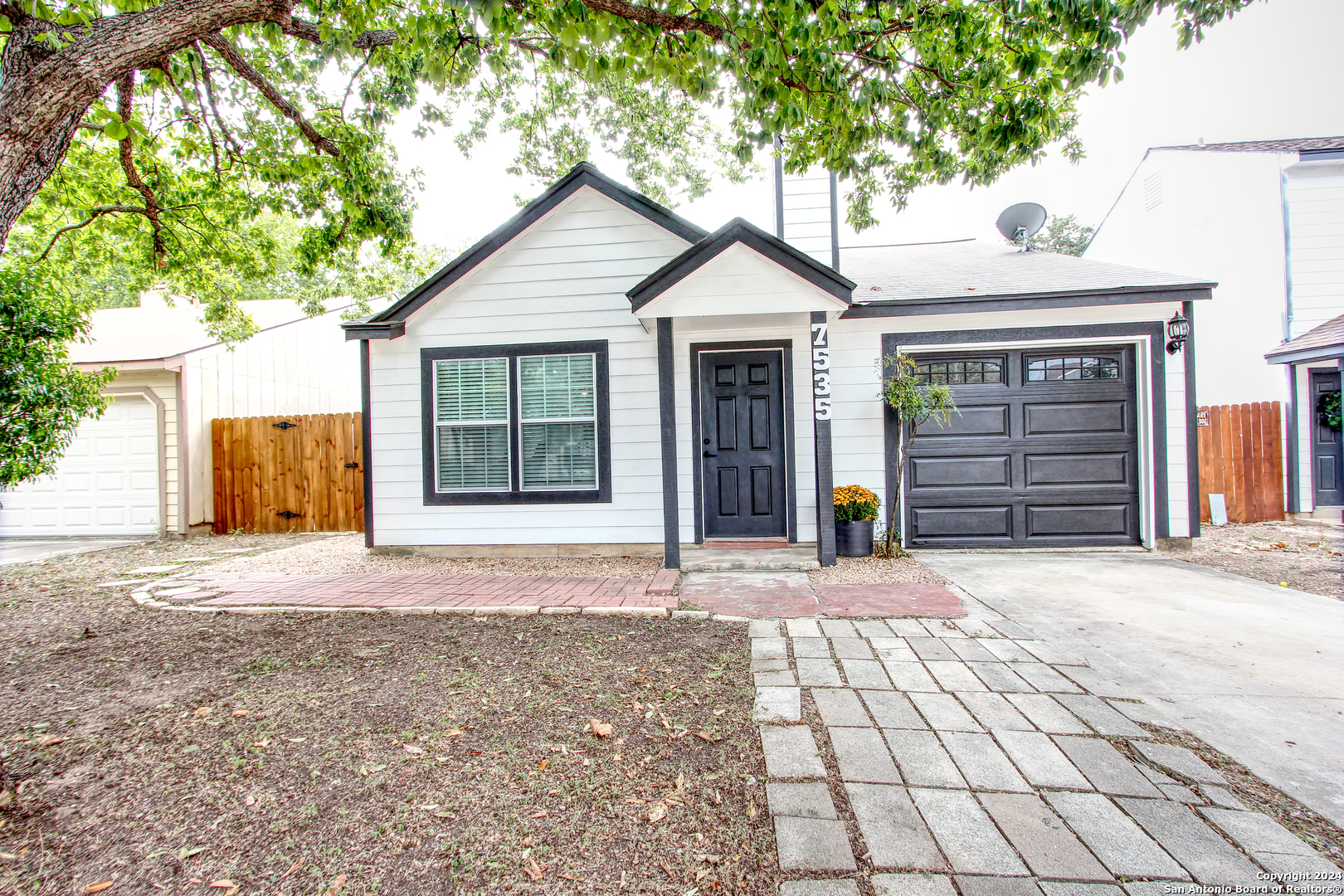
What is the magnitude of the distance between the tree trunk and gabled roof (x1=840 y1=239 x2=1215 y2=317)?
19.2 ft

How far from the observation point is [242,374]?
34.1ft

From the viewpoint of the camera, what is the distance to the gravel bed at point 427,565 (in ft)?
19.2

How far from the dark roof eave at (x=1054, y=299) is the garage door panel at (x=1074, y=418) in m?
1.13

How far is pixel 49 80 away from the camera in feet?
7.61

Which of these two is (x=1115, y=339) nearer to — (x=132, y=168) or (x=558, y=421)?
(x=558, y=421)

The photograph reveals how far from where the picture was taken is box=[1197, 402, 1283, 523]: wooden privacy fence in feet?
27.9

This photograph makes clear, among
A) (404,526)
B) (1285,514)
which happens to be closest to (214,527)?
(404,526)

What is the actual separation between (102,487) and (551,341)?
822cm

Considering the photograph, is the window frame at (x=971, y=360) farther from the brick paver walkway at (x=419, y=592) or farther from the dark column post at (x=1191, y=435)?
the brick paver walkway at (x=419, y=592)

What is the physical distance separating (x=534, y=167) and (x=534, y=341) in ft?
23.3

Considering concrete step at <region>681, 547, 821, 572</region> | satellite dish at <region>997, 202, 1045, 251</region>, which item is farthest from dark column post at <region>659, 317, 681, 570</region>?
satellite dish at <region>997, 202, 1045, 251</region>

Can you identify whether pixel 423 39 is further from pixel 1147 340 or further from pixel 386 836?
pixel 1147 340

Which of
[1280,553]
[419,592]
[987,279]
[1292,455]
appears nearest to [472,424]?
[419,592]

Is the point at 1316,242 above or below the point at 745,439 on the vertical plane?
above
